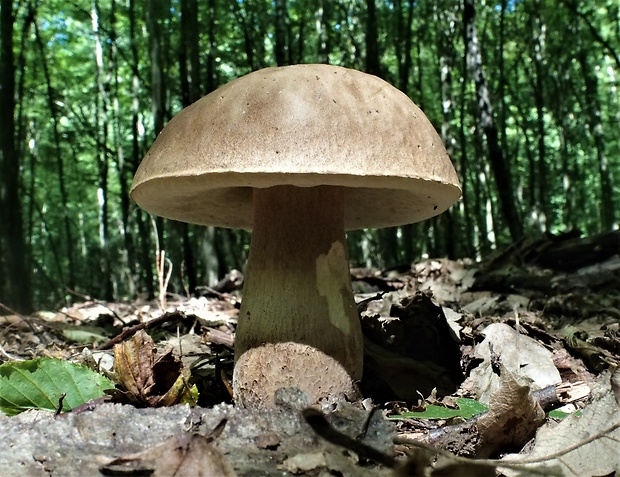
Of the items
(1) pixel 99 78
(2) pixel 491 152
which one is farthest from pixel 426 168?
(1) pixel 99 78

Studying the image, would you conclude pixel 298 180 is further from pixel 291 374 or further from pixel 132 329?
pixel 132 329

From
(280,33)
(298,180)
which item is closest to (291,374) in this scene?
(298,180)

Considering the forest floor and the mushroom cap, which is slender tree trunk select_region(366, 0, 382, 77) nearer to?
the forest floor

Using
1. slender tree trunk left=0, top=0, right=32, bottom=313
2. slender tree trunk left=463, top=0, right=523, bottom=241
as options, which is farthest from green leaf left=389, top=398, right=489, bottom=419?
slender tree trunk left=0, top=0, right=32, bottom=313

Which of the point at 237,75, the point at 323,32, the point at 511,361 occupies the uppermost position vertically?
the point at 323,32

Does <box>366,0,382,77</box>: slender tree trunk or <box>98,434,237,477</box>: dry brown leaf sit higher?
<box>366,0,382,77</box>: slender tree trunk

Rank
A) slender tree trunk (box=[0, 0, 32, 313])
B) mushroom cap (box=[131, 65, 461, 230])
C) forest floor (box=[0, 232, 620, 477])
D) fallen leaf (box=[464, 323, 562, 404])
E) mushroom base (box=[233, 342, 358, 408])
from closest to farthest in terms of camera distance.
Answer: forest floor (box=[0, 232, 620, 477]) < mushroom cap (box=[131, 65, 461, 230]) < mushroom base (box=[233, 342, 358, 408]) < fallen leaf (box=[464, 323, 562, 404]) < slender tree trunk (box=[0, 0, 32, 313])

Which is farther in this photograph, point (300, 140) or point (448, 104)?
point (448, 104)
